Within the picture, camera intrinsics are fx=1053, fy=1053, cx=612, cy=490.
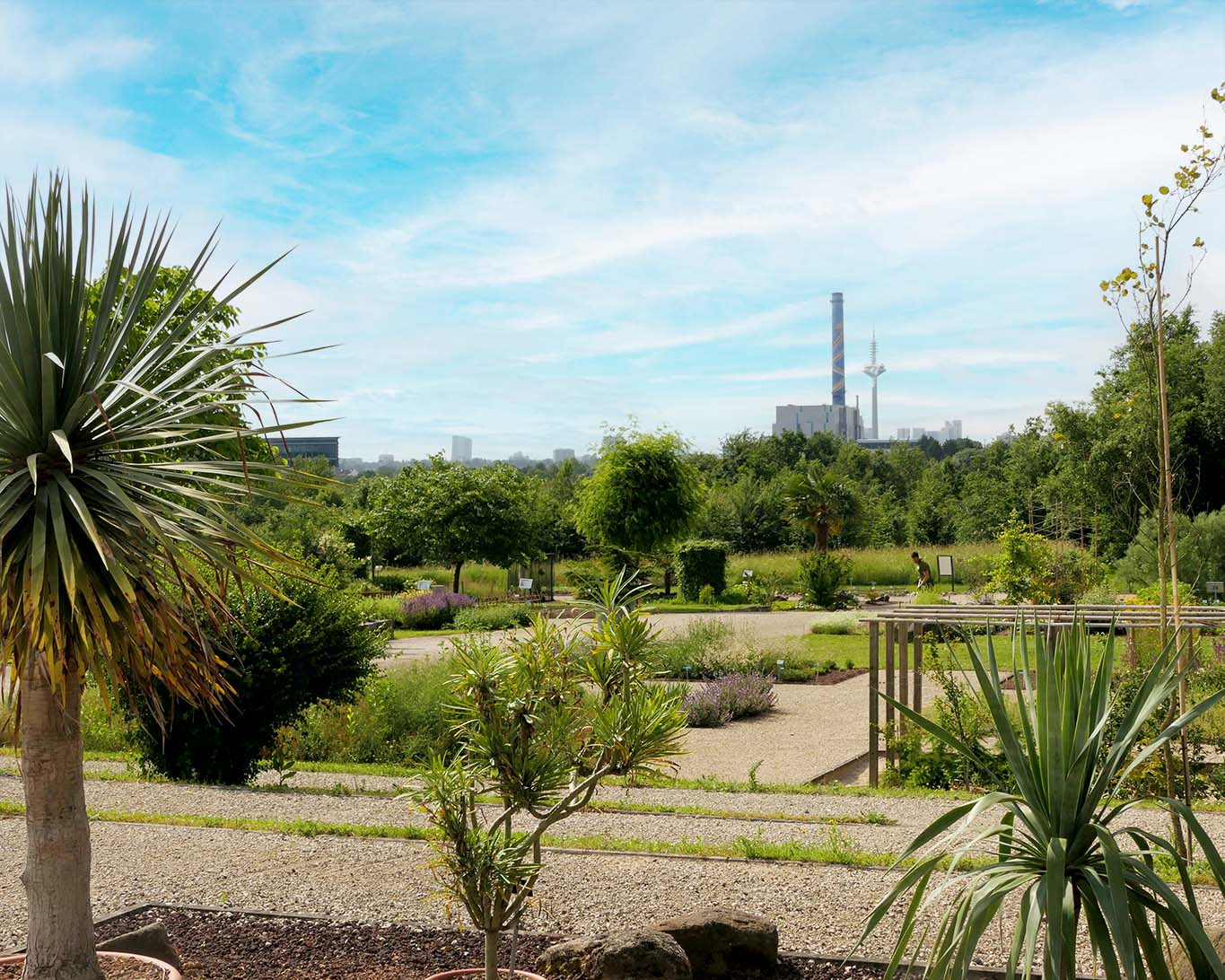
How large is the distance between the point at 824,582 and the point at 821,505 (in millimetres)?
9032

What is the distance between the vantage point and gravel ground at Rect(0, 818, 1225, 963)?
481 cm

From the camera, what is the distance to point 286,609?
29.2 ft

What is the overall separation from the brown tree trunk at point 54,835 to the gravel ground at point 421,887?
147cm

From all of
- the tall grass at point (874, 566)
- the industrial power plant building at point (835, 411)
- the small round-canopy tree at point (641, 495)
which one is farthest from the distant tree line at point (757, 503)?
the industrial power plant building at point (835, 411)

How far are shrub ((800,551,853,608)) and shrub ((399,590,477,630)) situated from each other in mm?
8404

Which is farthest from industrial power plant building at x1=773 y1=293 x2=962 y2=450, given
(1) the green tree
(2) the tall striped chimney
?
(1) the green tree

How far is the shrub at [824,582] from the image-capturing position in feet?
85.6

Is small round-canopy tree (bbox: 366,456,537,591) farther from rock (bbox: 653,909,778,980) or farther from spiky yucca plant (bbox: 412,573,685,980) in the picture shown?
spiky yucca plant (bbox: 412,573,685,980)

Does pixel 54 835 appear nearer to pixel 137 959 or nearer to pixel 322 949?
pixel 137 959

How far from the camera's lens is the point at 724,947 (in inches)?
160

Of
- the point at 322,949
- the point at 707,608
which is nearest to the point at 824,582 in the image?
the point at 707,608

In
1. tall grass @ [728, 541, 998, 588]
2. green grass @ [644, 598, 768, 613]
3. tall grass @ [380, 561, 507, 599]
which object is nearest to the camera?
green grass @ [644, 598, 768, 613]

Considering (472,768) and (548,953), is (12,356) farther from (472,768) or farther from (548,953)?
(548,953)

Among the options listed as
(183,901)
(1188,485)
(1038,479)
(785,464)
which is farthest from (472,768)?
(785,464)
